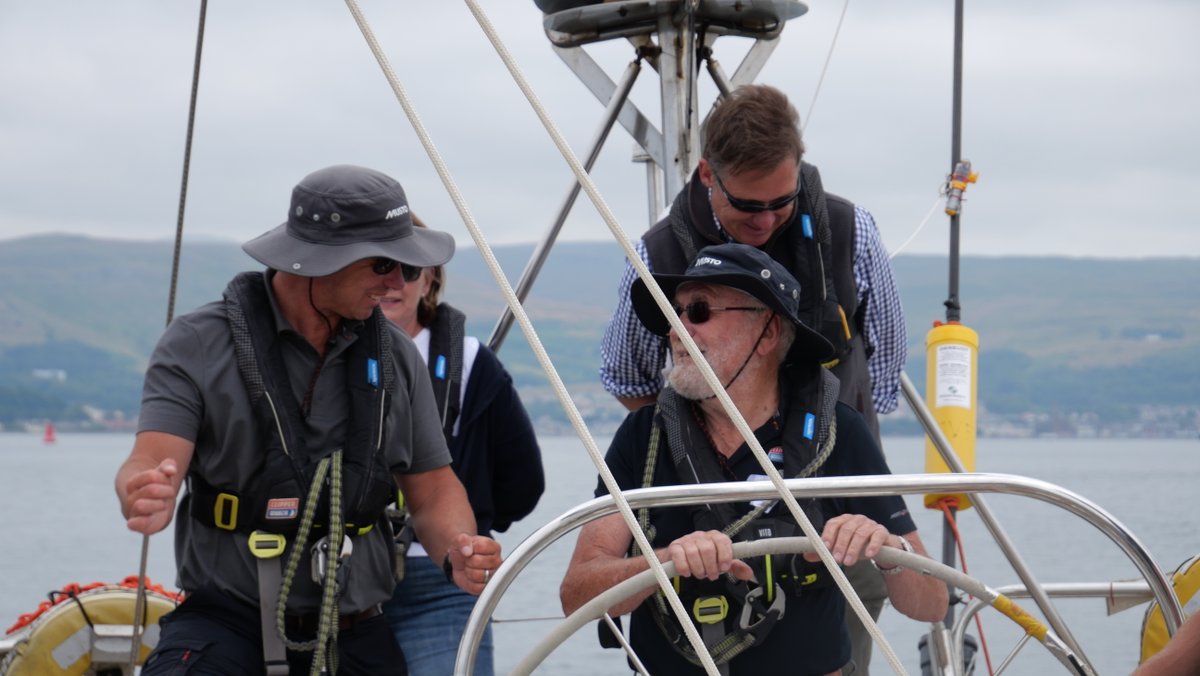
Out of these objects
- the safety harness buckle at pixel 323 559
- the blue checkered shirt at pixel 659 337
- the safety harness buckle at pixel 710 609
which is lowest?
the safety harness buckle at pixel 710 609

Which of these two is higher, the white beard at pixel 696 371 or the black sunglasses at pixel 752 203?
the black sunglasses at pixel 752 203

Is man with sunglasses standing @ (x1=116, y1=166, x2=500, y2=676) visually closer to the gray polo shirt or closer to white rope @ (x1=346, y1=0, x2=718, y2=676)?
the gray polo shirt

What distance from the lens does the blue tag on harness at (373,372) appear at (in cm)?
338

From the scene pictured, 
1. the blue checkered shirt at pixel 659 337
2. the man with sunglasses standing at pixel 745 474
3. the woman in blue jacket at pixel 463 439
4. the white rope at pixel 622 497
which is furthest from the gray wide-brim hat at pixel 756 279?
the woman in blue jacket at pixel 463 439

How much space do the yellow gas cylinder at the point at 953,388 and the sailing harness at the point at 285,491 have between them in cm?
226

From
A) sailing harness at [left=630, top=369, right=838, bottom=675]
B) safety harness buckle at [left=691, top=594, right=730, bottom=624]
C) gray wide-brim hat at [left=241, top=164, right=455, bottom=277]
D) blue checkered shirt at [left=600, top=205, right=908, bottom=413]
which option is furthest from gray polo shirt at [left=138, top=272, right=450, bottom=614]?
blue checkered shirt at [left=600, top=205, right=908, bottom=413]

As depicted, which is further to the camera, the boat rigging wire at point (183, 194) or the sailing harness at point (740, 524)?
the boat rigging wire at point (183, 194)

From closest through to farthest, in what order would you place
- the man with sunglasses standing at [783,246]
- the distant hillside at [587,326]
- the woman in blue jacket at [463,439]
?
the man with sunglasses standing at [783,246], the woman in blue jacket at [463,439], the distant hillside at [587,326]

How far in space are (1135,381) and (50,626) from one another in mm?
132708

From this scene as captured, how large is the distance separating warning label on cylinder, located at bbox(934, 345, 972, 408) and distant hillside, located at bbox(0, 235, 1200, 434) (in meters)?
96.7

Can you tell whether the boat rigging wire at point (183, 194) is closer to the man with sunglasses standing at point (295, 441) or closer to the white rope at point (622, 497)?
the man with sunglasses standing at point (295, 441)

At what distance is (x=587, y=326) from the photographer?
529 feet

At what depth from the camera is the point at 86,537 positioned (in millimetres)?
40344

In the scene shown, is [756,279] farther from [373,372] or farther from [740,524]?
[373,372]
